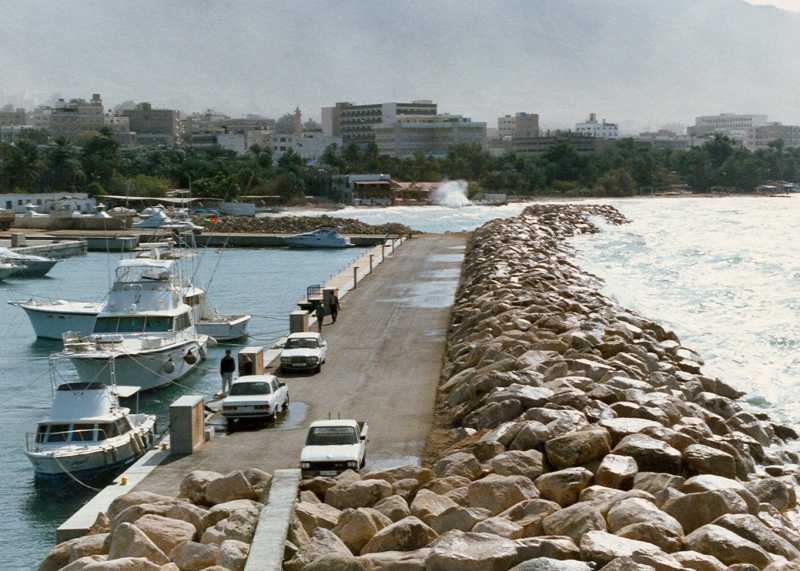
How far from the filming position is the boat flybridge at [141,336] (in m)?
38.2

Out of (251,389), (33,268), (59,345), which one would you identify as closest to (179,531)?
(251,389)

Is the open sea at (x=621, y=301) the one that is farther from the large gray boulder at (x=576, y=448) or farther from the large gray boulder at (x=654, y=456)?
the large gray boulder at (x=654, y=456)

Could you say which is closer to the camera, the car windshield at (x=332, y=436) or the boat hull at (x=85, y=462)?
the car windshield at (x=332, y=436)

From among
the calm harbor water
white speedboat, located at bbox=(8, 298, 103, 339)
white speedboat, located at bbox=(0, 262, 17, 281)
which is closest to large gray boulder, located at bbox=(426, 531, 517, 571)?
the calm harbor water

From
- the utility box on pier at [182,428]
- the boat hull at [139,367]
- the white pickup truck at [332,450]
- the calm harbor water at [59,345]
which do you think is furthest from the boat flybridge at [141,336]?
the white pickup truck at [332,450]

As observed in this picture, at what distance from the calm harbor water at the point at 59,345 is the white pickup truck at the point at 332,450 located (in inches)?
231

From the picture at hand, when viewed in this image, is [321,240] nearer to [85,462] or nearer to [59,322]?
[59,322]

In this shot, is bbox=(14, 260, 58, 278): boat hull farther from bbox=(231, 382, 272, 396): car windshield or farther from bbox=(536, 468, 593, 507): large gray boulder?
bbox=(536, 468, 593, 507): large gray boulder

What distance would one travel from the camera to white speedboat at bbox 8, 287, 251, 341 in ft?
167

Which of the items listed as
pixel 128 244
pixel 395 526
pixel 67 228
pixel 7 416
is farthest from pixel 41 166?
pixel 395 526

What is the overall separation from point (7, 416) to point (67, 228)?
96264 mm

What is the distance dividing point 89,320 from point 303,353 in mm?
22277

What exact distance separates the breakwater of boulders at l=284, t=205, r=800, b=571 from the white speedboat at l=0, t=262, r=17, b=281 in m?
58.0

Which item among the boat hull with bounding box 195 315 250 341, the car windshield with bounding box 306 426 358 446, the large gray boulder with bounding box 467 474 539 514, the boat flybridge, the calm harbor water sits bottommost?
the calm harbor water
